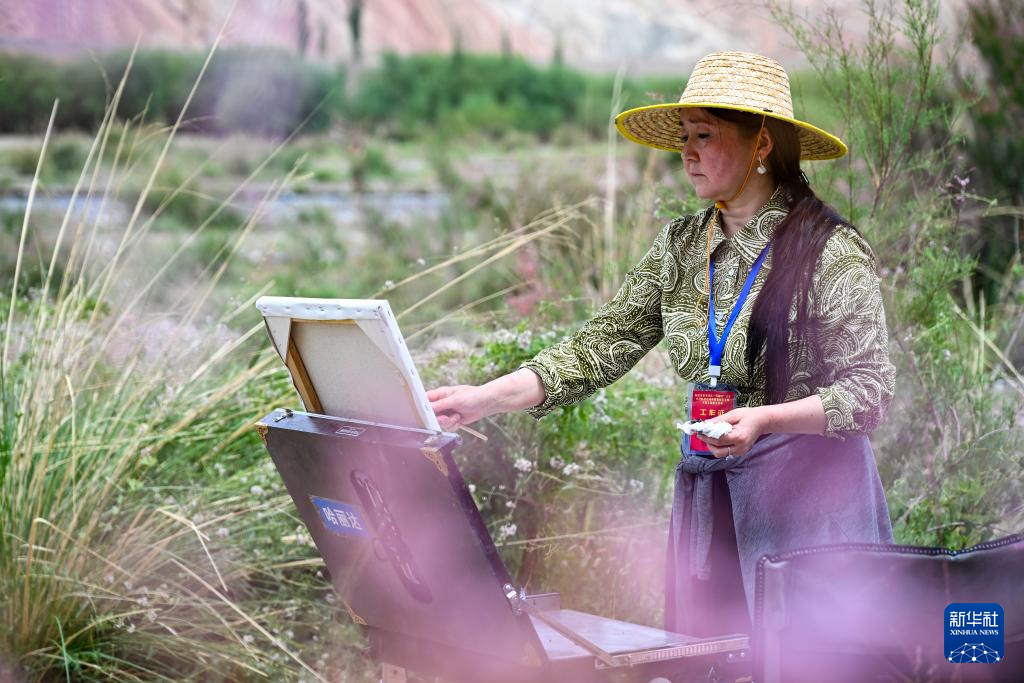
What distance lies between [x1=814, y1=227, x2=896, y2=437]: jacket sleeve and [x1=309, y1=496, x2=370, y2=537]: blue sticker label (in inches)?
32.2

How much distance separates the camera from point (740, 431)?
6.78ft

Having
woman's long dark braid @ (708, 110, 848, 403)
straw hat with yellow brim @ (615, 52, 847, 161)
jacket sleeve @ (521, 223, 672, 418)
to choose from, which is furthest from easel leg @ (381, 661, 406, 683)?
straw hat with yellow brim @ (615, 52, 847, 161)

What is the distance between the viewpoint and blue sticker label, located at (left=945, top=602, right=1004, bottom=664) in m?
1.73

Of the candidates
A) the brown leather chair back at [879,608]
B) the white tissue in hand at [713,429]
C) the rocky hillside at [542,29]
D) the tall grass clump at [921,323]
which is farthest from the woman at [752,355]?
the rocky hillside at [542,29]

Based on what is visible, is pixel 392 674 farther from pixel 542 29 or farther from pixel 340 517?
pixel 542 29

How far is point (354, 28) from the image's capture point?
32.6 meters

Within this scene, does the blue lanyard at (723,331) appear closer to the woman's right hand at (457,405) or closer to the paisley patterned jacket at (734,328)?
the paisley patterned jacket at (734,328)

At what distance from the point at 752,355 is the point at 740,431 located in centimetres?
28

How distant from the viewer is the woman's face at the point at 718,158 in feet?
7.83

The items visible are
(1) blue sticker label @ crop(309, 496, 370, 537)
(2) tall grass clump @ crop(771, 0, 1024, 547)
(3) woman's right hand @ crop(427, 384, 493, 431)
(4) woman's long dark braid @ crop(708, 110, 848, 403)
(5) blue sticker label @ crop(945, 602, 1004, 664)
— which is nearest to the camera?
(5) blue sticker label @ crop(945, 602, 1004, 664)

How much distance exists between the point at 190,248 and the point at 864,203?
22.6 ft

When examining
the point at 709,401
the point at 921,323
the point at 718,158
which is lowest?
the point at 921,323

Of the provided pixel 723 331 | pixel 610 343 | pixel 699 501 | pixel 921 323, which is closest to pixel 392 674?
pixel 699 501

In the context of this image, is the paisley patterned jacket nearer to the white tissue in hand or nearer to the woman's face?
the woman's face
